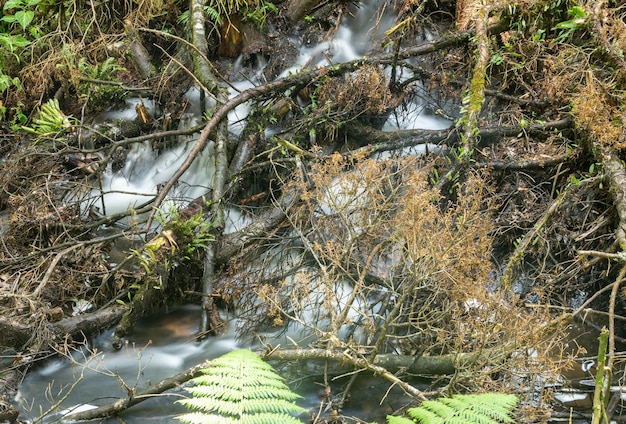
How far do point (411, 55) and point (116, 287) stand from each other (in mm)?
3064

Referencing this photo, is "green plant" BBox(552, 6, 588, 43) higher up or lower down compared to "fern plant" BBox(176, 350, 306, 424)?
higher up

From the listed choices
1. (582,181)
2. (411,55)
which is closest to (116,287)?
(411,55)

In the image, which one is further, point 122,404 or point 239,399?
point 122,404

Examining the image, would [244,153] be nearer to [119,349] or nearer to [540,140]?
[119,349]

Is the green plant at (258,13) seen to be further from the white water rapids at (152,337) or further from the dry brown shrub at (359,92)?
the dry brown shrub at (359,92)

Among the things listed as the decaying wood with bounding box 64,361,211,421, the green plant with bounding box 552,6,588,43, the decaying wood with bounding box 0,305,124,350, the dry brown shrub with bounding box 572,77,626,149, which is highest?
the green plant with bounding box 552,6,588,43

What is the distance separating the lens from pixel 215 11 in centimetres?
579

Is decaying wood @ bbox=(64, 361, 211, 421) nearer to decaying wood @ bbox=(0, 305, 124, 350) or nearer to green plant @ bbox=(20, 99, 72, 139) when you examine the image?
decaying wood @ bbox=(0, 305, 124, 350)

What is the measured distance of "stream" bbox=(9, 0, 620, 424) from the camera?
339cm

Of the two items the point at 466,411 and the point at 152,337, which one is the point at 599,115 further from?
the point at 152,337

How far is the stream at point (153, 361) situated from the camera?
11.1 ft

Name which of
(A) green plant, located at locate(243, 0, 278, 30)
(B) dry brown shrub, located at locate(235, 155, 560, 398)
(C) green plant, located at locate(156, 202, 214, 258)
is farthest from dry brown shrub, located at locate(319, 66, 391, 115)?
(C) green plant, located at locate(156, 202, 214, 258)

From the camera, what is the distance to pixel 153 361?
12.8ft

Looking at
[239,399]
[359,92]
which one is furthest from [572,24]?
[239,399]
